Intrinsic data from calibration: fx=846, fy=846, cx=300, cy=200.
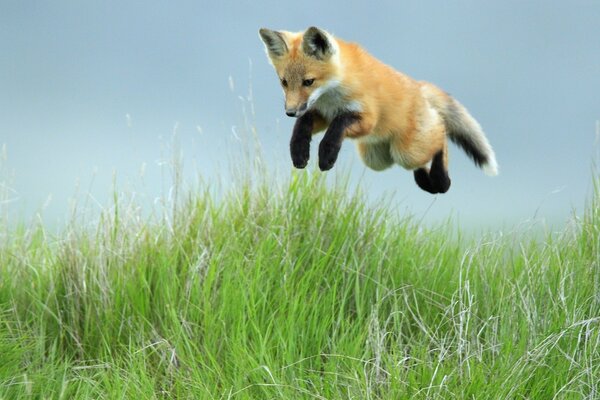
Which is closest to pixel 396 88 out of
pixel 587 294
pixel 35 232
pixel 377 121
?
pixel 377 121

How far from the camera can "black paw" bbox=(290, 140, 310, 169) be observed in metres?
4.23

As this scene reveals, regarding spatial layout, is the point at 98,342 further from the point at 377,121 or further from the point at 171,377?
the point at 377,121

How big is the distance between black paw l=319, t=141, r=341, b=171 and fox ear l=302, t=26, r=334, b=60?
1.46ft

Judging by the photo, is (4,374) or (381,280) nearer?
(4,374)

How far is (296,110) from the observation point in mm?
4047

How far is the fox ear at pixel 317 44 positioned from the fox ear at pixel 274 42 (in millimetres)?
107

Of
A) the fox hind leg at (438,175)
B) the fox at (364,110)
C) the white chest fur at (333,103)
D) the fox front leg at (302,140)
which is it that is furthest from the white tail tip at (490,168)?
the fox front leg at (302,140)

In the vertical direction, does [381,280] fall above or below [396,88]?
below

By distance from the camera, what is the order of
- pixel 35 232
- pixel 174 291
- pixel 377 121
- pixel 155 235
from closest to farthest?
1. pixel 377 121
2. pixel 174 291
3. pixel 155 235
4. pixel 35 232

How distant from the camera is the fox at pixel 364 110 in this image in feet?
13.8

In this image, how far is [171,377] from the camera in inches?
203

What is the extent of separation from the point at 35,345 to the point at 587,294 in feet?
12.0

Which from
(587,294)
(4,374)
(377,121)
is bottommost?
(4,374)

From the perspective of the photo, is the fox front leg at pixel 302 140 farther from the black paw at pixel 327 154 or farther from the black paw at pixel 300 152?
the black paw at pixel 327 154
